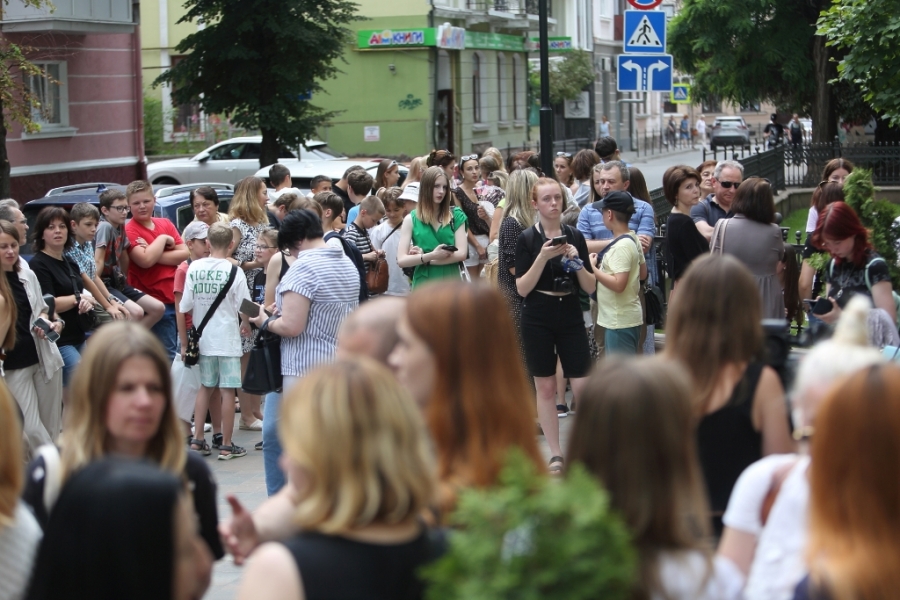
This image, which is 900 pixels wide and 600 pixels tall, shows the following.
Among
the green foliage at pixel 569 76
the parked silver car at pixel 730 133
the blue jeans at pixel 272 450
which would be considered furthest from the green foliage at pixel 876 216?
the parked silver car at pixel 730 133

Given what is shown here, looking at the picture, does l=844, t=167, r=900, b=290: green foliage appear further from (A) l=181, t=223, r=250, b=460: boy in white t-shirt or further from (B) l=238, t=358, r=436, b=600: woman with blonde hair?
(B) l=238, t=358, r=436, b=600: woman with blonde hair

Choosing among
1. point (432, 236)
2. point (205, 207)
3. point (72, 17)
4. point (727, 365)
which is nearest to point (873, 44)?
point (432, 236)

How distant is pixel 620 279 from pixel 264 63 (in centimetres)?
2076

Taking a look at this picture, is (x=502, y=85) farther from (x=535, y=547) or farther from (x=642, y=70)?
(x=535, y=547)

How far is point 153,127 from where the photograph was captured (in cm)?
3288

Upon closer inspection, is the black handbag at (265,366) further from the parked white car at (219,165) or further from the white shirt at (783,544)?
the parked white car at (219,165)

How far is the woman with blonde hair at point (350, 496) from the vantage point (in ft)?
7.48

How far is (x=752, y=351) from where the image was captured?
354cm

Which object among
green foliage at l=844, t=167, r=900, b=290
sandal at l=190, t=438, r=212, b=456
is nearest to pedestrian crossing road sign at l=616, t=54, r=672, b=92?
green foliage at l=844, t=167, r=900, b=290

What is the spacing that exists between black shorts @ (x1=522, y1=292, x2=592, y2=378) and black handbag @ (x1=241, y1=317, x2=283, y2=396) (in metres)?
1.70

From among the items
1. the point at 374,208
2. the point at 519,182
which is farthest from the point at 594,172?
the point at 374,208

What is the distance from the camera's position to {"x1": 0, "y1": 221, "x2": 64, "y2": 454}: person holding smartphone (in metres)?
6.83

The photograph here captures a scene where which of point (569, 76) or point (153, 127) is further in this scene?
point (569, 76)

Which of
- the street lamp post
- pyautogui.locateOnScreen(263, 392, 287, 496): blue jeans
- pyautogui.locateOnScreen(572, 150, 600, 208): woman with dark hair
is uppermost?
the street lamp post
